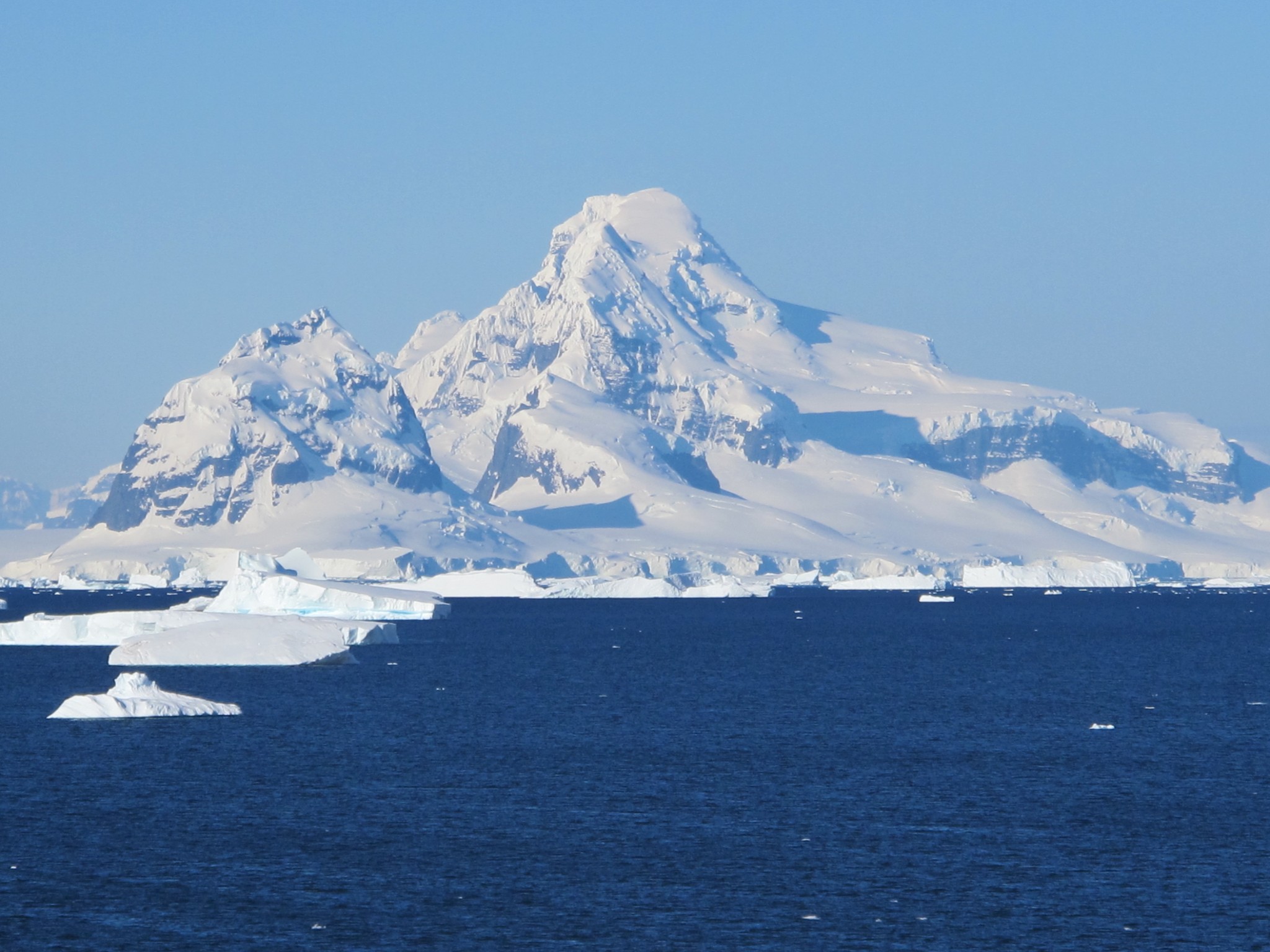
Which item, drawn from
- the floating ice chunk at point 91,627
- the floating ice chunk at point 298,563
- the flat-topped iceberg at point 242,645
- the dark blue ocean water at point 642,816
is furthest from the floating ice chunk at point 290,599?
the floating ice chunk at point 298,563

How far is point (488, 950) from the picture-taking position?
32.2m

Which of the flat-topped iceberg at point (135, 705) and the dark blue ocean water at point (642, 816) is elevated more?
the flat-topped iceberg at point (135, 705)

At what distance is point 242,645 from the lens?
90.0m

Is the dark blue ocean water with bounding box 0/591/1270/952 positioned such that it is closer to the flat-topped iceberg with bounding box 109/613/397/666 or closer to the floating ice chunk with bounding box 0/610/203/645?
the flat-topped iceberg with bounding box 109/613/397/666

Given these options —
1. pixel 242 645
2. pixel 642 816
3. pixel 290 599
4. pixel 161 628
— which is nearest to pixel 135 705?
pixel 242 645

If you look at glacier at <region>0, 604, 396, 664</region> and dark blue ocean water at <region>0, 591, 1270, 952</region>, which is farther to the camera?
glacier at <region>0, 604, 396, 664</region>

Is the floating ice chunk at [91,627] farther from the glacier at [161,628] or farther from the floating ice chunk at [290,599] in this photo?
the floating ice chunk at [290,599]

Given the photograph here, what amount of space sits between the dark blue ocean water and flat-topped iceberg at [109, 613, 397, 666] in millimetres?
1810

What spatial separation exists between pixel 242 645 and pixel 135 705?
2517 centimetres

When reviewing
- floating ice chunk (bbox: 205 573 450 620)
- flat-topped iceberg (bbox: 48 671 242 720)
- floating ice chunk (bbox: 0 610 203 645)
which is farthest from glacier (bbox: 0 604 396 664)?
flat-topped iceberg (bbox: 48 671 242 720)

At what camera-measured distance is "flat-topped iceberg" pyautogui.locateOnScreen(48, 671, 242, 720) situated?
64875 millimetres

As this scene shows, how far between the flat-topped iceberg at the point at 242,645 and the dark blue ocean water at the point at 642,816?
181 centimetres

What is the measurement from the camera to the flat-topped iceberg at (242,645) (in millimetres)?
89062

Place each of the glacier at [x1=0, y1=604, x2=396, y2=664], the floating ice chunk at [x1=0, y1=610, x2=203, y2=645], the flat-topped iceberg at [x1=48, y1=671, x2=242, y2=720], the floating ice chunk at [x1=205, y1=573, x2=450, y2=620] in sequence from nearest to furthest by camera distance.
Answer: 1. the flat-topped iceberg at [x1=48, y1=671, x2=242, y2=720]
2. the glacier at [x1=0, y1=604, x2=396, y2=664]
3. the floating ice chunk at [x1=0, y1=610, x2=203, y2=645]
4. the floating ice chunk at [x1=205, y1=573, x2=450, y2=620]
